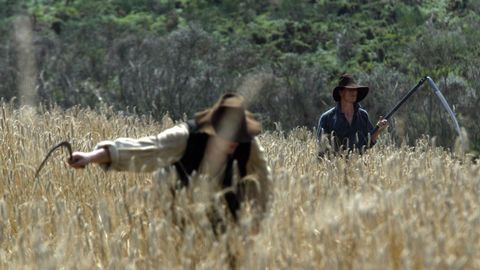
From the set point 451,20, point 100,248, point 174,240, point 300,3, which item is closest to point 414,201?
point 174,240

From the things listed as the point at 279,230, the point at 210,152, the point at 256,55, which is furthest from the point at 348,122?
the point at 256,55

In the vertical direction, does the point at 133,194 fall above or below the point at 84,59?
above

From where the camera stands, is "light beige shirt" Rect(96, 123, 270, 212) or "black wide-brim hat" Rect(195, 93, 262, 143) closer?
"black wide-brim hat" Rect(195, 93, 262, 143)

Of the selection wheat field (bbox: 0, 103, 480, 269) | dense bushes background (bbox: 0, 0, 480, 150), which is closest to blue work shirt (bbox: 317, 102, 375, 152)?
wheat field (bbox: 0, 103, 480, 269)

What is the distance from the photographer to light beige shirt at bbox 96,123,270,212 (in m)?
4.40

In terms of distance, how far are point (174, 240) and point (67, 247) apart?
508 mm

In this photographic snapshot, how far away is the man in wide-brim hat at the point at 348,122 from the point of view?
7.82 meters

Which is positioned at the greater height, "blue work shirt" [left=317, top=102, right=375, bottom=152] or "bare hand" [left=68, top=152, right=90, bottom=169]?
"bare hand" [left=68, top=152, right=90, bottom=169]

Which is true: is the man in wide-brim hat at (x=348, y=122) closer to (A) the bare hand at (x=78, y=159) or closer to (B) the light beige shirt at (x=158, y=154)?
(B) the light beige shirt at (x=158, y=154)

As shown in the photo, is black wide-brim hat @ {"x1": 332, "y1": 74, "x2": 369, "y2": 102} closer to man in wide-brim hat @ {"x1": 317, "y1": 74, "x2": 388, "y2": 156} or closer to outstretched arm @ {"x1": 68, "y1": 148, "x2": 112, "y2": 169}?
man in wide-brim hat @ {"x1": 317, "y1": 74, "x2": 388, "y2": 156}

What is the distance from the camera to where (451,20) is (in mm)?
22109

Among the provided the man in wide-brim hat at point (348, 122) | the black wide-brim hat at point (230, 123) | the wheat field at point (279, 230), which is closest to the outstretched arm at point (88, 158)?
the wheat field at point (279, 230)

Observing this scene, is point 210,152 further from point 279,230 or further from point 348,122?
point 348,122

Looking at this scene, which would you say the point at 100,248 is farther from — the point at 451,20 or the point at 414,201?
the point at 451,20
